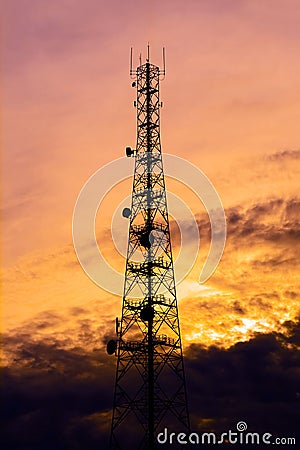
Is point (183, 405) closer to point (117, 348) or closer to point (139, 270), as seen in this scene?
point (117, 348)

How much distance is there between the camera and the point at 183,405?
75.9m

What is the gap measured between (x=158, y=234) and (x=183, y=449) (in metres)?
24.0

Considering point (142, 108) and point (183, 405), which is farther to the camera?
point (142, 108)

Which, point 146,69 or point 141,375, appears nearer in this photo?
point 141,375

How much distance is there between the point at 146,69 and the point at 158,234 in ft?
69.7

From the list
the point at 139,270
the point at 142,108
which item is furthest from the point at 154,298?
the point at 142,108

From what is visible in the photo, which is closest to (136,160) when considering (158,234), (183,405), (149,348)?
(158,234)

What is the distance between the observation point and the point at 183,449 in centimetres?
7512

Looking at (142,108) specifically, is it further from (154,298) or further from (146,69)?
(154,298)

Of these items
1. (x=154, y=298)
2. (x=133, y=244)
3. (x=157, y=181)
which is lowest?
(x=154, y=298)

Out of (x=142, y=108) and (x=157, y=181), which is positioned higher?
(x=142, y=108)

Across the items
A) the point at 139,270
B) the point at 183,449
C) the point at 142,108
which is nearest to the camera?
the point at 183,449

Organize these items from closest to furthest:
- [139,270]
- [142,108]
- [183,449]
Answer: [183,449]
[139,270]
[142,108]

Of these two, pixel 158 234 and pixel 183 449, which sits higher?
pixel 158 234
